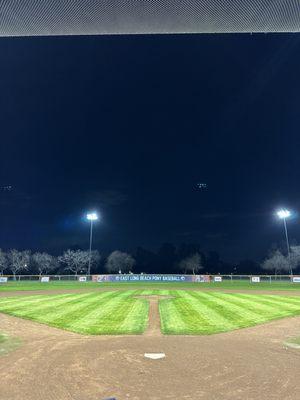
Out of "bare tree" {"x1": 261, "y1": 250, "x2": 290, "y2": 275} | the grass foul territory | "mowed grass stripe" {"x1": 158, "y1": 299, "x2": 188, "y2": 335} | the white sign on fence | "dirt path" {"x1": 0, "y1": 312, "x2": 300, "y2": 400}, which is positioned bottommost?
"dirt path" {"x1": 0, "y1": 312, "x2": 300, "y2": 400}

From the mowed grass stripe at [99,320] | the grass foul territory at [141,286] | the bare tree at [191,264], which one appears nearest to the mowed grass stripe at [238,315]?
the mowed grass stripe at [99,320]

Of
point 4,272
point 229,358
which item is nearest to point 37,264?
point 4,272

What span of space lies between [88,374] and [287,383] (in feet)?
16.2

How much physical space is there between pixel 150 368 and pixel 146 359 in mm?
895

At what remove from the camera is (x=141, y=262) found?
6014 inches

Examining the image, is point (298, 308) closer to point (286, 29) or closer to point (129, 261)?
point (286, 29)

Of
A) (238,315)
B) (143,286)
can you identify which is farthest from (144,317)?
(143,286)

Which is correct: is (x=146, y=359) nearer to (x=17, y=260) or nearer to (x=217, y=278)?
(x=217, y=278)

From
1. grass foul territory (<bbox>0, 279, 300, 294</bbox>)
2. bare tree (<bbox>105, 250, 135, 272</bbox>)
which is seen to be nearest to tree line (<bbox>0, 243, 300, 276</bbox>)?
bare tree (<bbox>105, 250, 135, 272</bbox>)

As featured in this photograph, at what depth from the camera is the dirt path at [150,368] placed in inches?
276

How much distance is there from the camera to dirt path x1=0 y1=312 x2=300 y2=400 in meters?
7.02

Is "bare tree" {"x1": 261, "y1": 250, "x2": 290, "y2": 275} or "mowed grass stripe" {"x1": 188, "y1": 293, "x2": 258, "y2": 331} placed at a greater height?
"bare tree" {"x1": 261, "y1": 250, "x2": 290, "y2": 275}

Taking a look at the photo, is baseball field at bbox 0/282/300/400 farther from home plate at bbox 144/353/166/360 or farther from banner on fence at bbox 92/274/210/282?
banner on fence at bbox 92/274/210/282

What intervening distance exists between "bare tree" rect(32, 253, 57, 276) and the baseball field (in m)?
116
